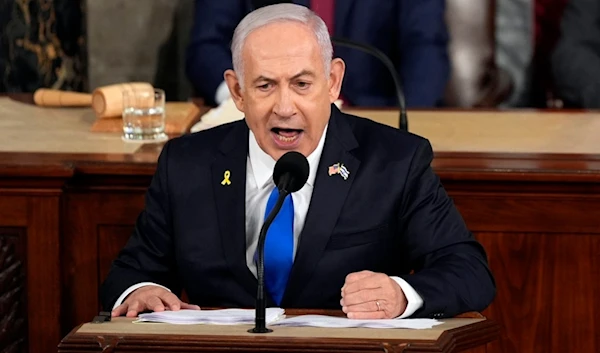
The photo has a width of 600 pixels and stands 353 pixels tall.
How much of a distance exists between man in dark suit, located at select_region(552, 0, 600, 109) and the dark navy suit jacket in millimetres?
2575

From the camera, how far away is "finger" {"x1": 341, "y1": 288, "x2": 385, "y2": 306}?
2.20m

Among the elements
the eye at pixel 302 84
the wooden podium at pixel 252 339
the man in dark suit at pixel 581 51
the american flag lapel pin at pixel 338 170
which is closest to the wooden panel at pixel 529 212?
the american flag lapel pin at pixel 338 170

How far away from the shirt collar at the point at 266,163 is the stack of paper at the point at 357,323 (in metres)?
0.49

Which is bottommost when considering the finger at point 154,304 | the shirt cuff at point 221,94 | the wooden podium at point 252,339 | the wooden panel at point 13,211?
the wooden podium at point 252,339

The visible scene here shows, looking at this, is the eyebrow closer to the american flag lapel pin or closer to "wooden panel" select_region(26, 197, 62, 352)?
the american flag lapel pin

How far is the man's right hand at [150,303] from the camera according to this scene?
2336 mm

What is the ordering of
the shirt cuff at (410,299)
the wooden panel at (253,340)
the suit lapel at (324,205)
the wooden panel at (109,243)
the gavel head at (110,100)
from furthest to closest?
the gavel head at (110,100)
the wooden panel at (109,243)
the suit lapel at (324,205)
the shirt cuff at (410,299)
the wooden panel at (253,340)

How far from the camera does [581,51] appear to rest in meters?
5.02

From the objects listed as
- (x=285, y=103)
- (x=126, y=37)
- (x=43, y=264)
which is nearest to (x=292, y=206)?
(x=285, y=103)

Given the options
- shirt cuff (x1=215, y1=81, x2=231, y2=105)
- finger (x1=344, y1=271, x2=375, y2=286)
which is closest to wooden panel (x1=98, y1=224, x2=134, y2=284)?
finger (x1=344, y1=271, x2=375, y2=286)

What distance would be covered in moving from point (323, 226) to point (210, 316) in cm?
45

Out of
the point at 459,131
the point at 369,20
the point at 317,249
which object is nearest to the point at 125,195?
the point at 317,249

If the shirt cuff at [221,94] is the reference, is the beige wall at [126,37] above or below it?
above

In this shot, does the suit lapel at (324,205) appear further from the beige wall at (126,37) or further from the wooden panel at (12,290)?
the beige wall at (126,37)
